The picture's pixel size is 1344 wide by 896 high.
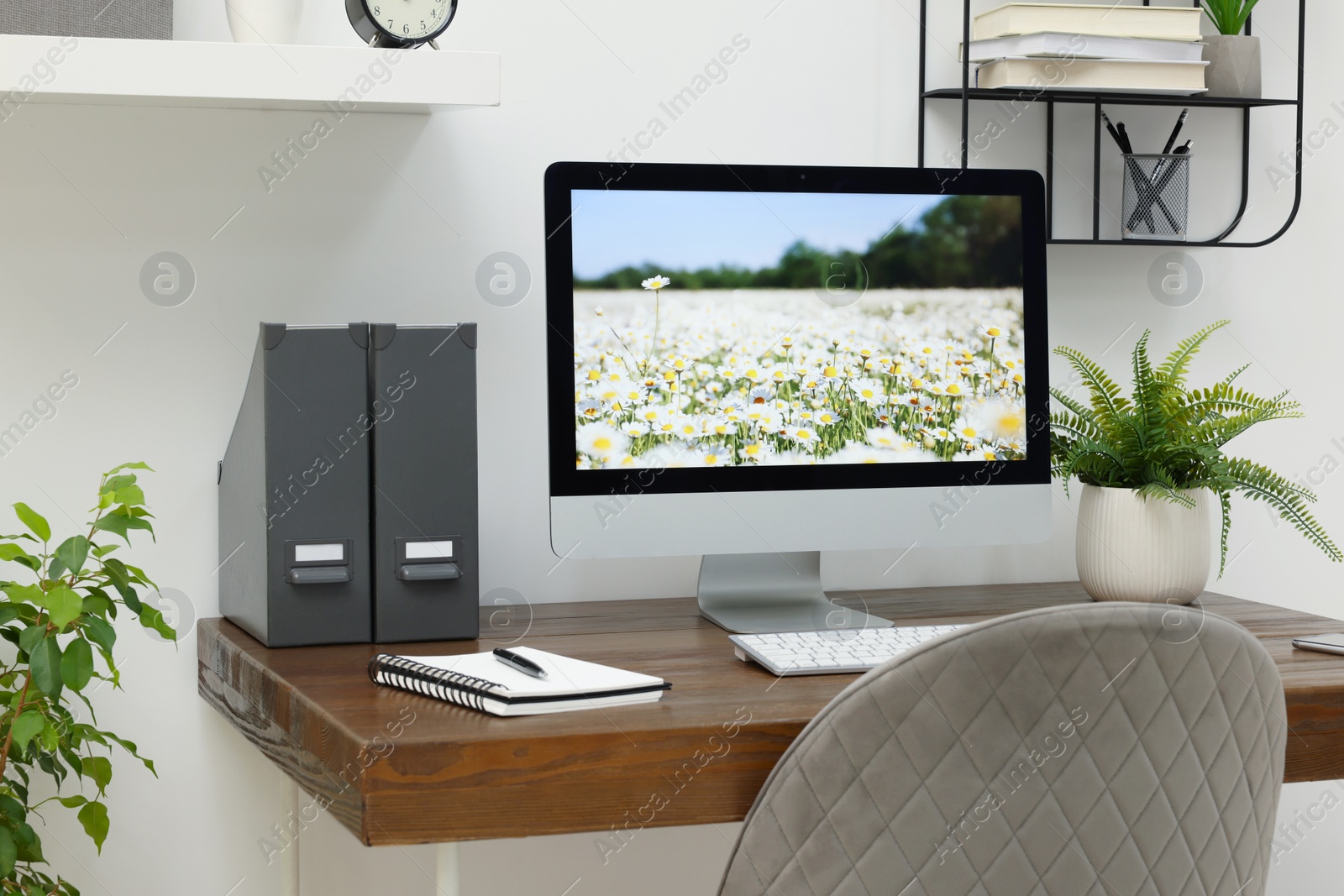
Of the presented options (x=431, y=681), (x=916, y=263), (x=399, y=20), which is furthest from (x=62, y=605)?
(x=916, y=263)

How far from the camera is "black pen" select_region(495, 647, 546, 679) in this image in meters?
1.04

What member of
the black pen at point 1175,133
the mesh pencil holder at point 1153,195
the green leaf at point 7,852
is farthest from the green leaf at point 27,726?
the black pen at point 1175,133

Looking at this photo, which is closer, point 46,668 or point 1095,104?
point 46,668

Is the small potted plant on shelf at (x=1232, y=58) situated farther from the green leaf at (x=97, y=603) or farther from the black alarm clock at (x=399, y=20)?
the green leaf at (x=97, y=603)

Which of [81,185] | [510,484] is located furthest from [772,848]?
[81,185]

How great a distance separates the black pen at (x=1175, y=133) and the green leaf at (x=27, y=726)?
65.1 inches

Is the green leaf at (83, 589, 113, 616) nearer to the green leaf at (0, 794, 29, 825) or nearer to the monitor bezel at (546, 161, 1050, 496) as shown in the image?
the green leaf at (0, 794, 29, 825)

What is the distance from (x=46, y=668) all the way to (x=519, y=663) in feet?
1.57

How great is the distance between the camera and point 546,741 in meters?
0.92

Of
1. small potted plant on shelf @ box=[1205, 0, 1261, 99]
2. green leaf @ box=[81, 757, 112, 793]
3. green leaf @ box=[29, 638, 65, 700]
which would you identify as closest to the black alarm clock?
green leaf @ box=[29, 638, 65, 700]

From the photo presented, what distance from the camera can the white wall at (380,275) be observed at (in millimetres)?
1442

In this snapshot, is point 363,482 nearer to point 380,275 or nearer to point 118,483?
point 118,483

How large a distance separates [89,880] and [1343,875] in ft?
6.26

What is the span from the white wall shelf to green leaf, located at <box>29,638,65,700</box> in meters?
0.56
